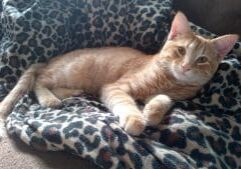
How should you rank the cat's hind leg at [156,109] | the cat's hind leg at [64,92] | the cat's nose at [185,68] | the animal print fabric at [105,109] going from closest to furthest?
1. the animal print fabric at [105,109]
2. the cat's hind leg at [156,109]
3. the cat's nose at [185,68]
4. the cat's hind leg at [64,92]

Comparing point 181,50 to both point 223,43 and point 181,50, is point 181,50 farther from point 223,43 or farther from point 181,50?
point 223,43

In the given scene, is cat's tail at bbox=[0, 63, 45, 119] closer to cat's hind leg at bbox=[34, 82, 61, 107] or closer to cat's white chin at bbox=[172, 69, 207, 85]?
cat's hind leg at bbox=[34, 82, 61, 107]

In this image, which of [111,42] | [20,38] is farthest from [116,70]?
[20,38]

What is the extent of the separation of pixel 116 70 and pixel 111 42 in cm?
18

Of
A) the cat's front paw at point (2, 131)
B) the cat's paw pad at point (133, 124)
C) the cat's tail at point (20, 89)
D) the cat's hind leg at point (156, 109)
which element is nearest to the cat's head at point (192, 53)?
the cat's hind leg at point (156, 109)

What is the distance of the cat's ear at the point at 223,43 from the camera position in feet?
4.83

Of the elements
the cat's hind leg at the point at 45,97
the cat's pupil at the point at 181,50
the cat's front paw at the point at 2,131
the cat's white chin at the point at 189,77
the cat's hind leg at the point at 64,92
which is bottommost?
the cat's front paw at the point at 2,131

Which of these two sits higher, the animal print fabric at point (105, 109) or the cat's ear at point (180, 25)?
the cat's ear at point (180, 25)

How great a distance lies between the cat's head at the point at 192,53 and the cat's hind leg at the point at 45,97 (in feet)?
1.53

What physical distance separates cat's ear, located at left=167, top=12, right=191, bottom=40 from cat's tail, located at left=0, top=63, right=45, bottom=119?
604 millimetres

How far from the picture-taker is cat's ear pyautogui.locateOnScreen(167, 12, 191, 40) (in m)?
1.49

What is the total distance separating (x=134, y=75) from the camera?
62.9 inches

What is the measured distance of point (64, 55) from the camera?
5.69ft

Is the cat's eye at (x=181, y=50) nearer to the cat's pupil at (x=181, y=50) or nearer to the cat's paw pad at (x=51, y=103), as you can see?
the cat's pupil at (x=181, y=50)
